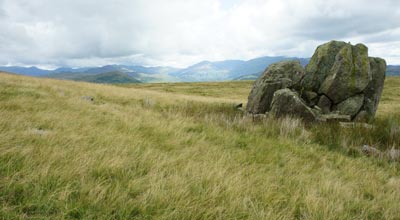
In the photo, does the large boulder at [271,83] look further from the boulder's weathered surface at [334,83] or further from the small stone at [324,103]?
the small stone at [324,103]

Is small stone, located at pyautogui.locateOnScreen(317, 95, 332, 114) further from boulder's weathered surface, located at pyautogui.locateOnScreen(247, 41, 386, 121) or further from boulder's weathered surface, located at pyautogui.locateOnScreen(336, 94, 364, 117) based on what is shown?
boulder's weathered surface, located at pyautogui.locateOnScreen(336, 94, 364, 117)

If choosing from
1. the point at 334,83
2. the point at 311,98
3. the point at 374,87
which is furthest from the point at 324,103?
the point at 374,87

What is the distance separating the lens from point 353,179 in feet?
17.5

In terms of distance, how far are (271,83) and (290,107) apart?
3.73m

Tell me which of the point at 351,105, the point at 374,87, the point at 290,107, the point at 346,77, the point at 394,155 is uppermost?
the point at 346,77

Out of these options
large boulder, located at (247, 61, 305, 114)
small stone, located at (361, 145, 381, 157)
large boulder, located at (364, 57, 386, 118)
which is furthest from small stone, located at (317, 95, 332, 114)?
small stone, located at (361, 145, 381, 157)

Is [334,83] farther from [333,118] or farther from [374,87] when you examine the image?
[333,118]

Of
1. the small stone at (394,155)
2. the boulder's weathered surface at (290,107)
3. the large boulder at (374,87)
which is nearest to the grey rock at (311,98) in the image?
the large boulder at (374,87)

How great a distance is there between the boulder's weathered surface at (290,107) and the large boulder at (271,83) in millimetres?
2262

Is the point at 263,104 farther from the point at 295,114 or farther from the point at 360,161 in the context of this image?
the point at 360,161

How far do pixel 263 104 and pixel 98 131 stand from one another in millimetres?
11629

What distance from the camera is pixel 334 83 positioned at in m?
15.3

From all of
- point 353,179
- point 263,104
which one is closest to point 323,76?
point 263,104

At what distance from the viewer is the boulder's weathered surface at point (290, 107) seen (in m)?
12.5
